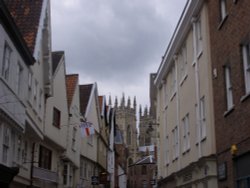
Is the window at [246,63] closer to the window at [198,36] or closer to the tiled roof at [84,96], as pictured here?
the window at [198,36]

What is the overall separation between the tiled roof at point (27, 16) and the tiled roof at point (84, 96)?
17567mm

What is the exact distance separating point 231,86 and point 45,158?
1532 cm

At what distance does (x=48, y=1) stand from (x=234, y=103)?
13281 mm

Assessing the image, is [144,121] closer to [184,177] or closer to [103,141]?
[103,141]

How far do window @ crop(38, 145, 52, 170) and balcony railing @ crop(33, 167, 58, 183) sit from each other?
72 cm

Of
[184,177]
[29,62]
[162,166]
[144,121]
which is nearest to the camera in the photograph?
[29,62]

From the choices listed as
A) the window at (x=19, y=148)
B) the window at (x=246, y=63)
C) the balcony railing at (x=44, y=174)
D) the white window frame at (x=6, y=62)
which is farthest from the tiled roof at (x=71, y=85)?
the window at (x=246, y=63)

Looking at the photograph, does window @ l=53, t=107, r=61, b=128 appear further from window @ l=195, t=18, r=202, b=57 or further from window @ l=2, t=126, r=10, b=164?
window @ l=195, t=18, r=202, b=57

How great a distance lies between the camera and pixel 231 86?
16.0m

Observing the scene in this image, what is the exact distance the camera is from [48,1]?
24953 millimetres

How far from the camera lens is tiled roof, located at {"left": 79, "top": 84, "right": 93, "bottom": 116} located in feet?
133

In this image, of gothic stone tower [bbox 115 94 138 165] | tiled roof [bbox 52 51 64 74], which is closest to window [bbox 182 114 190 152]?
tiled roof [bbox 52 51 64 74]

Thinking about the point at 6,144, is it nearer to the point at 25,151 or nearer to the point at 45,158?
the point at 25,151

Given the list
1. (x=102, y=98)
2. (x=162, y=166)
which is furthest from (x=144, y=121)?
(x=162, y=166)
